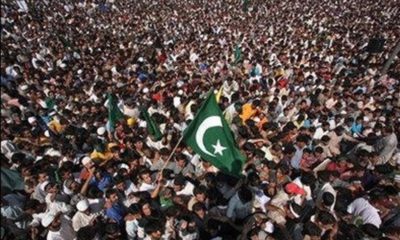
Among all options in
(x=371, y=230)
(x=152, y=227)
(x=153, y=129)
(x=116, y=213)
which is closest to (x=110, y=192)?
(x=116, y=213)

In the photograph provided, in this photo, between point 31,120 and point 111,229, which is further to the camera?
point 31,120

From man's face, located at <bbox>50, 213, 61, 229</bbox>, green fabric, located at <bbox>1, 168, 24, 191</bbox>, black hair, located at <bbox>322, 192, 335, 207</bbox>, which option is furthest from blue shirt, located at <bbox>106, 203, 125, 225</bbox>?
black hair, located at <bbox>322, 192, 335, 207</bbox>

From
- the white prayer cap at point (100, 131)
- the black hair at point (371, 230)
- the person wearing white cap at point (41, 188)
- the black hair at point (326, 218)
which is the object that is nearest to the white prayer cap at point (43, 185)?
the person wearing white cap at point (41, 188)

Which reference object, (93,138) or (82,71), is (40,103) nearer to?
(93,138)

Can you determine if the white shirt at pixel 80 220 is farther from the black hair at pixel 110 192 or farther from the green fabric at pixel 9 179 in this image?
the green fabric at pixel 9 179

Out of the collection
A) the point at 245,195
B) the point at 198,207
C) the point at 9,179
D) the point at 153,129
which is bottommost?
the point at 245,195

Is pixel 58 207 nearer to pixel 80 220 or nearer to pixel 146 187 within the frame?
pixel 80 220

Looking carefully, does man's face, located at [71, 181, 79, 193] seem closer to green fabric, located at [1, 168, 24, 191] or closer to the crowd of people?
the crowd of people
